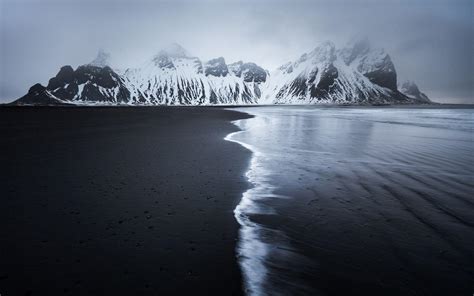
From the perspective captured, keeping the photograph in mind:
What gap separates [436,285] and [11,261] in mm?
6797

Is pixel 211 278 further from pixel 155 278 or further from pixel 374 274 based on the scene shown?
pixel 374 274

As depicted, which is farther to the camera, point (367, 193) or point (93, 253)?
point (367, 193)

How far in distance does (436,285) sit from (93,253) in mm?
5626

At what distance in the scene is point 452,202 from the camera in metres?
7.65

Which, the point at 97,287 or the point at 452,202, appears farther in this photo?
the point at 452,202

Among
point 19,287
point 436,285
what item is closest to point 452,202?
point 436,285

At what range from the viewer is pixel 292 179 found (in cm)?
1044

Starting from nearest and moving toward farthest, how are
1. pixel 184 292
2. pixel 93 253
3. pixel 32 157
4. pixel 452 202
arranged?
pixel 184 292 → pixel 93 253 → pixel 452 202 → pixel 32 157

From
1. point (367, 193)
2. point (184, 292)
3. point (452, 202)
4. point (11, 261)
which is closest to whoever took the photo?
point (184, 292)

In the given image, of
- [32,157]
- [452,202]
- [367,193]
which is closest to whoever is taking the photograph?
[452,202]

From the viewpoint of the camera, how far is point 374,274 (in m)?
4.45

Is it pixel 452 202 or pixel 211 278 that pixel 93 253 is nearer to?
pixel 211 278

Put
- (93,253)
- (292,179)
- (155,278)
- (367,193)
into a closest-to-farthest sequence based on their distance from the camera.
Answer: (155,278) < (93,253) < (367,193) < (292,179)

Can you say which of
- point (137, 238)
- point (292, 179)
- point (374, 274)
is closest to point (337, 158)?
Result: point (292, 179)
